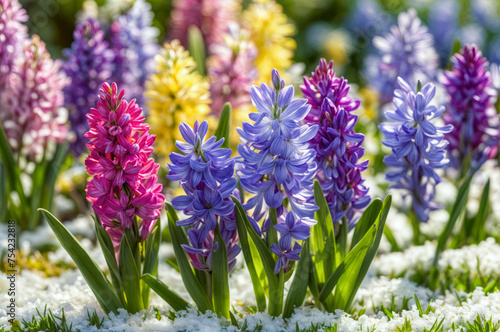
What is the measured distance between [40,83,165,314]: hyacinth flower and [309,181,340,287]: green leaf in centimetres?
70

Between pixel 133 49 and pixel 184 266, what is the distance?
90.9 inches

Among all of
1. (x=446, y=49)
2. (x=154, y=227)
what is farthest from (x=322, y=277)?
(x=446, y=49)

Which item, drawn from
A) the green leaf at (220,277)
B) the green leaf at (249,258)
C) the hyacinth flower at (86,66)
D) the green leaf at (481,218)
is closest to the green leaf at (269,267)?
the green leaf at (249,258)

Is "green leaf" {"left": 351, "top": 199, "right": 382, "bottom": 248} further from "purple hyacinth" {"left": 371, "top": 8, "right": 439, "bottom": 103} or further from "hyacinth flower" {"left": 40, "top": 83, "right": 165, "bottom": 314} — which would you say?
"purple hyacinth" {"left": 371, "top": 8, "right": 439, "bottom": 103}

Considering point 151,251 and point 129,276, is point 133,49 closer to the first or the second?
point 151,251

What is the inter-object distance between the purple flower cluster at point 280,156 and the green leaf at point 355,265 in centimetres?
25

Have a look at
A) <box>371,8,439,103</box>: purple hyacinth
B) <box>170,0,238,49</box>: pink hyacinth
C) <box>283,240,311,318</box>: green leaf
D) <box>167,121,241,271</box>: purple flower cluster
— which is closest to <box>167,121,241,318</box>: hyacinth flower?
<box>167,121,241,271</box>: purple flower cluster

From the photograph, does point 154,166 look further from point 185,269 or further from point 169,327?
point 169,327

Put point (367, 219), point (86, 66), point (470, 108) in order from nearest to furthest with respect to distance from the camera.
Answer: point (367, 219), point (470, 108), point (86, 66)

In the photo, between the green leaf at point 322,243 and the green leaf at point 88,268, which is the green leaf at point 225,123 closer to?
the green leaf at point 322,243

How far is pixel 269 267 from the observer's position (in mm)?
2383

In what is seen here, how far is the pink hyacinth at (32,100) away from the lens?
3.34 metres

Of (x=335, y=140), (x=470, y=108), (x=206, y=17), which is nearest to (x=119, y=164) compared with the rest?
(x=335, y=140)

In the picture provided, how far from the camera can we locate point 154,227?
258cm
